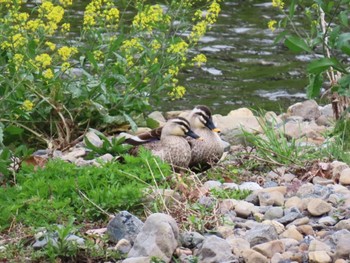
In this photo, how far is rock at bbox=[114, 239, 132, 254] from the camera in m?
5.23

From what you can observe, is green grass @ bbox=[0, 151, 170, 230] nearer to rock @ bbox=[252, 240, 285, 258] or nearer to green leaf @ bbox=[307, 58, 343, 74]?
rock @ bbox=[252, 240, 285, 258]

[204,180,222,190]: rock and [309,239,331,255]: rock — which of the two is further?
[204,180,222,190]: rock

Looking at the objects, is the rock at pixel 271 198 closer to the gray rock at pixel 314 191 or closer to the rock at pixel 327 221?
the gray rock at pixel 314 191

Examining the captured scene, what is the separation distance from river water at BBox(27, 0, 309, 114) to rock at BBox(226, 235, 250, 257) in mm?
5430

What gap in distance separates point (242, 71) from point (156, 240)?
24.1 ft

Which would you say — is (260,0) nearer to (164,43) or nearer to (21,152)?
(164,43)

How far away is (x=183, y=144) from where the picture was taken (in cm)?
704

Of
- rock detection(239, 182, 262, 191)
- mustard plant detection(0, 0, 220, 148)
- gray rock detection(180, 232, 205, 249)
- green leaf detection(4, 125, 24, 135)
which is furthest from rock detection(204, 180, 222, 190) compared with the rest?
green leaf detection(4, 125, 24, 135)

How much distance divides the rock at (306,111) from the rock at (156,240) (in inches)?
193

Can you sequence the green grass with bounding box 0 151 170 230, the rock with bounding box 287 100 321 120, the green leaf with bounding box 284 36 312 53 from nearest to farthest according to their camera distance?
the green leaf with bounding box 284 36 312 53, the green grass with bounding box 0 151 170 230, the rock with bounding box 287 100 321 120

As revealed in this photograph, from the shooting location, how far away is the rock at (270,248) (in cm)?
512

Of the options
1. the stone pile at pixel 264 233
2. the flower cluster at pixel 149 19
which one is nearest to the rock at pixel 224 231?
the stone pile at pixel 264 233

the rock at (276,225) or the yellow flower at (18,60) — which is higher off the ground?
the yellow flower at (18,60)

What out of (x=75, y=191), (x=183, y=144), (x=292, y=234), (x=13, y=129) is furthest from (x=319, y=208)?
(x=13, y=129)
